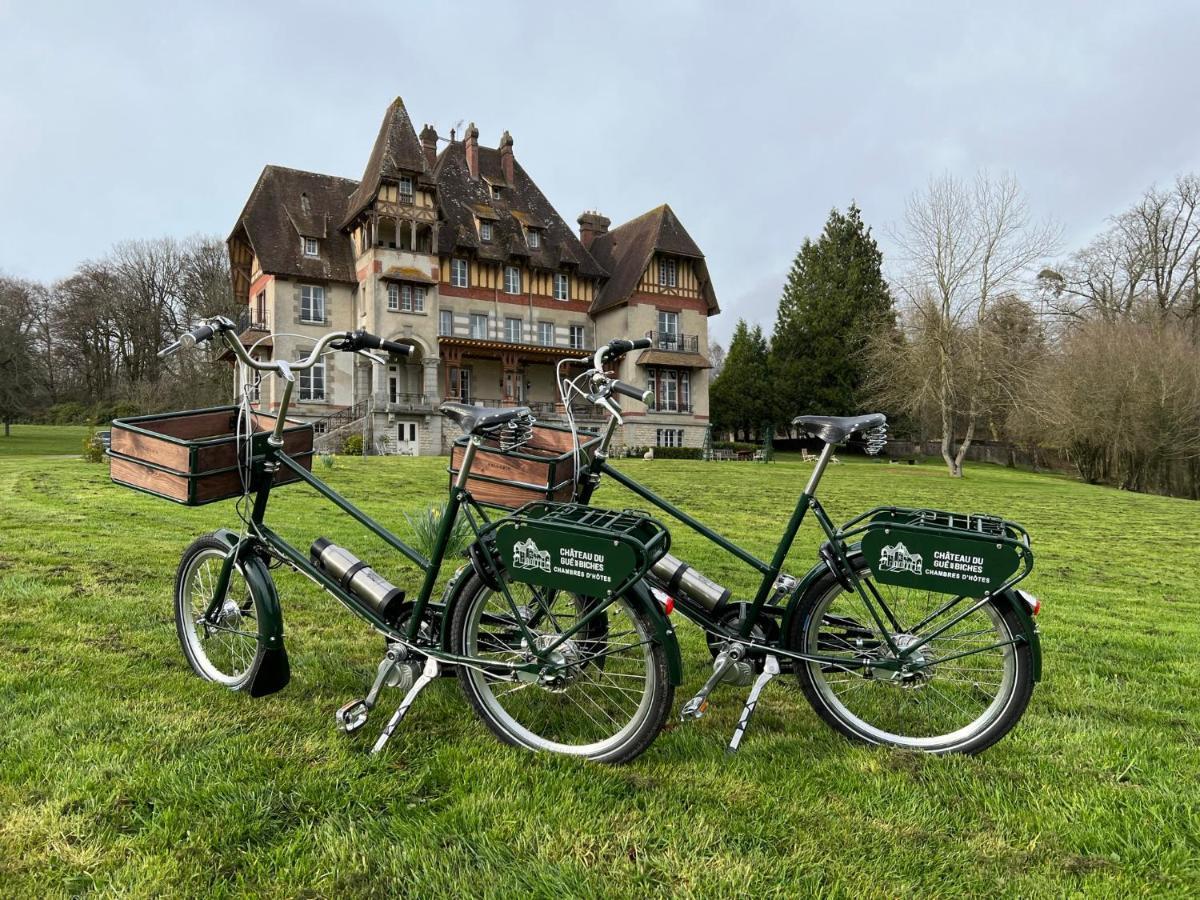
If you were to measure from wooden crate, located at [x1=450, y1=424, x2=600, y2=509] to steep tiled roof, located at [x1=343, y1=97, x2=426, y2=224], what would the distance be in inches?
1056

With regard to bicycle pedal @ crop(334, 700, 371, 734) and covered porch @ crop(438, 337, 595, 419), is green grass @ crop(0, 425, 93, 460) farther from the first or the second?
bicycle pedal @ crop(334, 700, 371, 734)

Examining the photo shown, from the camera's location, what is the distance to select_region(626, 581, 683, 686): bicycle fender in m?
2.33

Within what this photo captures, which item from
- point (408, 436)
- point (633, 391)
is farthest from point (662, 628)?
point (408, 436)

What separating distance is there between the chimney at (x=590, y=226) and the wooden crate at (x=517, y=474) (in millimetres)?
35687

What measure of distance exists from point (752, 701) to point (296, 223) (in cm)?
3074

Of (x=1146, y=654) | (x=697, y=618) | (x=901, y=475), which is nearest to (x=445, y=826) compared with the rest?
(x=697, y=618)

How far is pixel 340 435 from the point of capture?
26.9 metres

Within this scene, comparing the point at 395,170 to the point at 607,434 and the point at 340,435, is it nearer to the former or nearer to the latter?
the point at 340,435

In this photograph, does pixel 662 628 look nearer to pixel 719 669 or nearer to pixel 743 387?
pixel 719 669

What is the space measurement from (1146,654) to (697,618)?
3.20 metres

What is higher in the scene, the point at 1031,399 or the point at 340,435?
the point at 1031,399

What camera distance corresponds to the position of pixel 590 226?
123 ft

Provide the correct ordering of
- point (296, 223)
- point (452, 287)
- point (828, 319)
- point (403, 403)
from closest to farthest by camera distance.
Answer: point (403, 403)
point (296, 223)
point (452, 287)
point (828, 319)

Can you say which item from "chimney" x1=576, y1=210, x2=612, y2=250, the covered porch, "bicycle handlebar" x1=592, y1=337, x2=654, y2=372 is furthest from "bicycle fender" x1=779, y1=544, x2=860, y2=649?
"chimney" x1=576, y1=210, x2=612, y2=250
